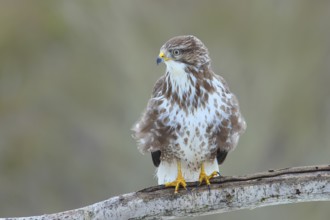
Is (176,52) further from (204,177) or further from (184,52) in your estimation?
(204,177)

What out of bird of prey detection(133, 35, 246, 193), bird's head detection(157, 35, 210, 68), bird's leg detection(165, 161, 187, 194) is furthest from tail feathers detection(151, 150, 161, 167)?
bird's head detection(157, 35, 210, 68)

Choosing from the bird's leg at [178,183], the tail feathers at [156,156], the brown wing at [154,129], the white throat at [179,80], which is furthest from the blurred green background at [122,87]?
the white throat at [179,80]

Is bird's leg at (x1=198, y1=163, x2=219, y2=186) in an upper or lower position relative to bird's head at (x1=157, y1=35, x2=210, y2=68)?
lower

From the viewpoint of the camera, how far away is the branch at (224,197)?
468 centimetres

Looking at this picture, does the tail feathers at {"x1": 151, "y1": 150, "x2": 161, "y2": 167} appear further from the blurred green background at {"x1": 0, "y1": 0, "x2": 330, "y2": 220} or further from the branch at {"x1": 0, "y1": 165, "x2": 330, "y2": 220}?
the blurred green background at {"x1": 0, "y1": 0, "x2": 330, "y2": 220}

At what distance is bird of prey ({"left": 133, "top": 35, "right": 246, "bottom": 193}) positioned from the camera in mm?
4898

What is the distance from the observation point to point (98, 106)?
1092cm

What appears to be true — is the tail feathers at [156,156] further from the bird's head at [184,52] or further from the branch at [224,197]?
the bird's head at [184,52]

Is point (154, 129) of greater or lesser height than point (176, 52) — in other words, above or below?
below

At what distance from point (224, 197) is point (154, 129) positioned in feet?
2.26

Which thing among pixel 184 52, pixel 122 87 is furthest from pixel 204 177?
pixel 122 87

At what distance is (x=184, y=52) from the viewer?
4.81 meters

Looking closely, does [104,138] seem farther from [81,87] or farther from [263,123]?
[263,123]

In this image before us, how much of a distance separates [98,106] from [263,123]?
271cm
